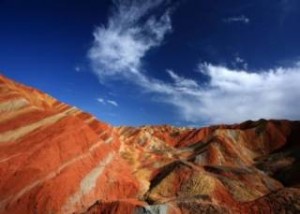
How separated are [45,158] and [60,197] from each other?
573 cm

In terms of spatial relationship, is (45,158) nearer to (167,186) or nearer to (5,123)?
(5,123)

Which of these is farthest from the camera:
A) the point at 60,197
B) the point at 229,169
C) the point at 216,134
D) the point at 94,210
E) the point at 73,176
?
the point at 216,134

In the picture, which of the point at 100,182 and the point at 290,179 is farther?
the point at 290,179

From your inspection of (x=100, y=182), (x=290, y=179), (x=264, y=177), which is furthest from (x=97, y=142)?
(x=290, y=179)

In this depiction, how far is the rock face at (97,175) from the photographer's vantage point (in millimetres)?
31109

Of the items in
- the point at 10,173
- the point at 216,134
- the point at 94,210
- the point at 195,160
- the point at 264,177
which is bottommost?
the point at 94,210

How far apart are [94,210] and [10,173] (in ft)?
41.9

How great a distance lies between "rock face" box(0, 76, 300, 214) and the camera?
31.1 metres

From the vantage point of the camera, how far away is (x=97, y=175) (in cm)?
4169

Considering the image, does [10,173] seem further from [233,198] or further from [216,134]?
[216,134]

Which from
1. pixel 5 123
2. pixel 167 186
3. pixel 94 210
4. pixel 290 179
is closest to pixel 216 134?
pixel 290 179

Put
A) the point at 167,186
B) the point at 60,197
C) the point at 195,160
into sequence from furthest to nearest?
the point at 195,160 → the point at 167,186 → the point at 60,197

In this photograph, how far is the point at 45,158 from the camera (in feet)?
128

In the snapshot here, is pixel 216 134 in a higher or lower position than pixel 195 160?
higher
